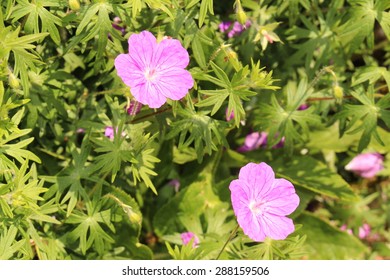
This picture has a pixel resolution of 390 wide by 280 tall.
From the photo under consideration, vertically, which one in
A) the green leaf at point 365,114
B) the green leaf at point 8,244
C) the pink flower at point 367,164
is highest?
the green leaf at point 365,114

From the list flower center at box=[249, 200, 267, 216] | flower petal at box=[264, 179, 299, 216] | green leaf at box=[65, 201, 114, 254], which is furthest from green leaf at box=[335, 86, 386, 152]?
green leaf at box=[65, 201, 114, 254]

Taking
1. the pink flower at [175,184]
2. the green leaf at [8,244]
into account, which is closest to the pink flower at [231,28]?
the pink flower at [175,184]

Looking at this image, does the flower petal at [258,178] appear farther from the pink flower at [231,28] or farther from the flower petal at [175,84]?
the pink flower at [231,28]

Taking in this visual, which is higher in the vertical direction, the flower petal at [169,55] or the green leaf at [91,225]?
the flower petal at [169,55]

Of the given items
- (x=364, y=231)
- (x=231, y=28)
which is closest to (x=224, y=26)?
(x=231, y=28)

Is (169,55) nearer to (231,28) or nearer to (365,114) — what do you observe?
(231,28)

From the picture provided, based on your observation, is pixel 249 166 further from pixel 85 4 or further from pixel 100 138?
pixel 85 4
